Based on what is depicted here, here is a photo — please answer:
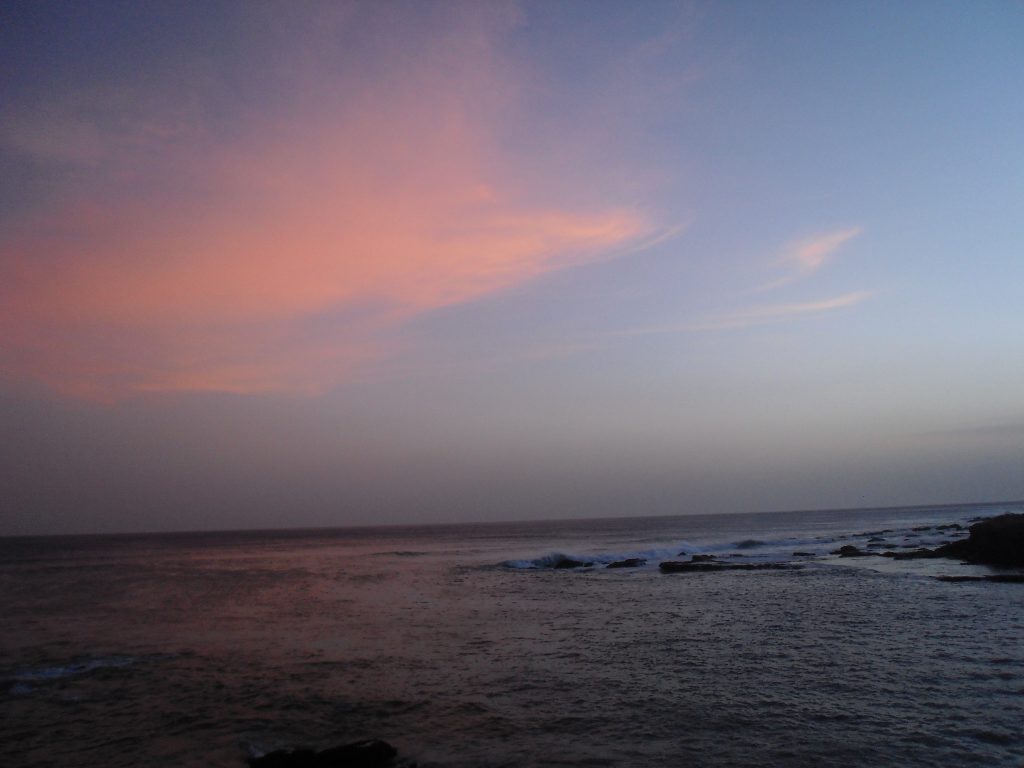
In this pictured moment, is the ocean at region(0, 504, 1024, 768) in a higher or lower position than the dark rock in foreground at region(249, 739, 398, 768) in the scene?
lower

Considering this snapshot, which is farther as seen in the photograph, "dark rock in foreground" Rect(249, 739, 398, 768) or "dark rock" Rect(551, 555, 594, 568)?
"dark rock" Rect(551, 555, 594, 568)

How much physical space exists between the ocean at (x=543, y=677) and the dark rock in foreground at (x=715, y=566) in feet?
37.8

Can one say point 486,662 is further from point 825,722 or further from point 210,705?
point 825,722

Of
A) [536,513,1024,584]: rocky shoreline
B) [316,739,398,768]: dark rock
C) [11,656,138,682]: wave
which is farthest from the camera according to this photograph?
[536,513,1024,584]: rocky shoreline

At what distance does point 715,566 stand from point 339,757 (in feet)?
151

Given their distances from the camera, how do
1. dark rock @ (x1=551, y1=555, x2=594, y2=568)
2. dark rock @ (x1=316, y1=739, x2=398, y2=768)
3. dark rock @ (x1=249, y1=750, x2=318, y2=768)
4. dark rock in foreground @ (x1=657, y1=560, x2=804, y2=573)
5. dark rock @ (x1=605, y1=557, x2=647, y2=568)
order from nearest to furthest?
dark rock @ (x1=316, y1=739, x2=398, y2=768)
dark rock @ (x1=249, y1=750, x2=318, y2=768)
dark rock in foreground @ (x1=657, y1=560, x2=804, y2=573)
dark rock @ (x1=605, y1=557, x2=647, y2=568)
dark rock @ (x1=551, y1=555, x2=594, y2=568)

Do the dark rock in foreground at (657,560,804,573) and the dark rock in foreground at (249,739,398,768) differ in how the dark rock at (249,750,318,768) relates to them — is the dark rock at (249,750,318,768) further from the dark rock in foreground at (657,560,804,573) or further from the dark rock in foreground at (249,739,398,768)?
the dark rock in foreground at (657,560,804,573)

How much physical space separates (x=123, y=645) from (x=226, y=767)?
17.4 meters

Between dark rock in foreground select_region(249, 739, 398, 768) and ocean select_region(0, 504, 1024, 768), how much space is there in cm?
62

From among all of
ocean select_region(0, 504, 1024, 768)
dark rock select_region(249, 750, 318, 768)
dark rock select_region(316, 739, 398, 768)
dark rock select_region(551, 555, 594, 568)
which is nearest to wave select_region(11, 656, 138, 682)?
ocean select_region(0, 504, 1024, 768)

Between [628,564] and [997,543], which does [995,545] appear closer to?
[997,543]

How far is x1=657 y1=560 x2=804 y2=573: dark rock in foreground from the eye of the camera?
51.5m

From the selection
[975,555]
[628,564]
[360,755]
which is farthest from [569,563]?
[360,755]

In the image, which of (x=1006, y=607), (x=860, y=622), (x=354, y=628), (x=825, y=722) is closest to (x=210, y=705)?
(x=354, y=628)
